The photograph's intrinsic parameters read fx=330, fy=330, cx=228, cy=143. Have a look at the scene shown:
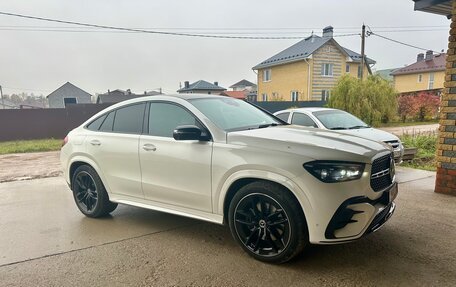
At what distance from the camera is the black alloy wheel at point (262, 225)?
297cm

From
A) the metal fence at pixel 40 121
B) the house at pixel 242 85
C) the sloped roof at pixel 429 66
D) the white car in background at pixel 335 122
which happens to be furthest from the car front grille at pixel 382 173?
the house at pixel 242 85

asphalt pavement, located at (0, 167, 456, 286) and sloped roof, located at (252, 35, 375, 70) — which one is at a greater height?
sloped roof, located at (252, 35, 375, 70)

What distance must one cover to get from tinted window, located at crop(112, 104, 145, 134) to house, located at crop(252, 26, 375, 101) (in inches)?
949

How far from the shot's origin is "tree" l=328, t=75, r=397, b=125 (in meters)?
16.8

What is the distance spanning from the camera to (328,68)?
90.8ft

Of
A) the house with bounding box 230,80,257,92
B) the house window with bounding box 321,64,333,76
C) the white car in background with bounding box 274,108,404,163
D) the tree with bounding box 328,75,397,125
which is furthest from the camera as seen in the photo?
the house with bounding box 230,80,257,92

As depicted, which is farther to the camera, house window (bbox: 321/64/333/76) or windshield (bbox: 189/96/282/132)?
house window (bbox: 321/64/333/76)

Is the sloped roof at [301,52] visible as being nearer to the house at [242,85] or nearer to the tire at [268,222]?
the tire at [268,222]

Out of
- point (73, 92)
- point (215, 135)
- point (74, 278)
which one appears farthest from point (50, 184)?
point (73, 92)

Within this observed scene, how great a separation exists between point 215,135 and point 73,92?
4606 centimetres

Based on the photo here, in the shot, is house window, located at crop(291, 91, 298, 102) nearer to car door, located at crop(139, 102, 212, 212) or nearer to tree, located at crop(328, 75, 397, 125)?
tree, located at crop(328, 75, 397, 125)

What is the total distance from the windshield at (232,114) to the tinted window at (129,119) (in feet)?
2.44

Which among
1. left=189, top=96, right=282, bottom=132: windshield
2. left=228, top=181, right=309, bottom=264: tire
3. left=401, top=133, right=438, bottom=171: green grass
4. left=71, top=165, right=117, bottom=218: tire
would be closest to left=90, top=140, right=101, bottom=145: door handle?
left=71, top=165, right=117, bottom=218: tire

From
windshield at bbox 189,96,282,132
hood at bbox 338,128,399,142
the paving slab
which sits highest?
windshield at bbox 189,96,282,132
